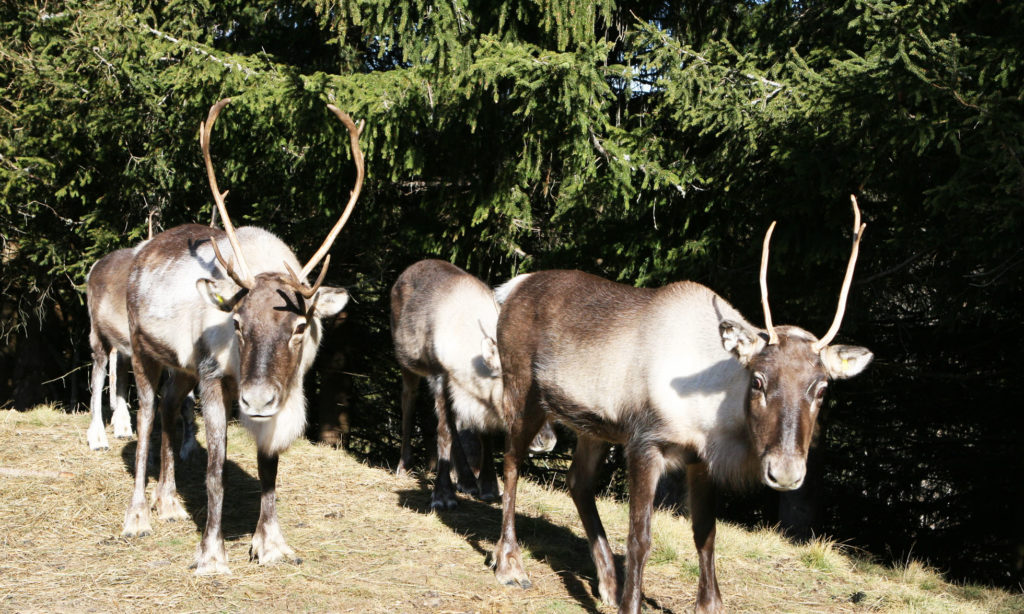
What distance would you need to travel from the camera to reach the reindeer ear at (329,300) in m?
5.64

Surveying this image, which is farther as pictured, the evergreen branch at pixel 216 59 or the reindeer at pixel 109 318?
the evergreen branch at pixel 216 59

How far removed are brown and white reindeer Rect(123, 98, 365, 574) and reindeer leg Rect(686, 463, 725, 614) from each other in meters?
2.43

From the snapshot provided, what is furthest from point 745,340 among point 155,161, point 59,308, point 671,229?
point 59,308

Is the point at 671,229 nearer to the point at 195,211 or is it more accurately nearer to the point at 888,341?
the point at 888,341

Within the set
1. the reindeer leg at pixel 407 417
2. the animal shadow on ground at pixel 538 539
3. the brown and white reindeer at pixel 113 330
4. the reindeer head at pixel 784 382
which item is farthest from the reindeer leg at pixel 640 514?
the brown and white reindeer at pixel 113 330

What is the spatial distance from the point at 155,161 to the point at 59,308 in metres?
6.07

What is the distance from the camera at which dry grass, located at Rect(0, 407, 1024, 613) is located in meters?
5.21

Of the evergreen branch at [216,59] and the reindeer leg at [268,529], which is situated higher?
the evergreen branch at [216,59]

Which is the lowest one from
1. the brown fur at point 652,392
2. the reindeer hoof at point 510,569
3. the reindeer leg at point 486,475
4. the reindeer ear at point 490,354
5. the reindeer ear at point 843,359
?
the reindeer leg at point 486,475

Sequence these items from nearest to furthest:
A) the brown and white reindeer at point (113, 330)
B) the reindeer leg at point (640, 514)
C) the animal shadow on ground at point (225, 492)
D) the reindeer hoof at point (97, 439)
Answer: the reindeer leg at point (640, 514) < the animal shadow on ground at point (225, 492) < the brown and white reindeer at point (113, 330) < the reindeer hoof at point (97, 439)

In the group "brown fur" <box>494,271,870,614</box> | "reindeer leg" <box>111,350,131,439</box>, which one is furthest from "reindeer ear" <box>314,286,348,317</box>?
"reindeer leg" <box>111,350,131,439</box>

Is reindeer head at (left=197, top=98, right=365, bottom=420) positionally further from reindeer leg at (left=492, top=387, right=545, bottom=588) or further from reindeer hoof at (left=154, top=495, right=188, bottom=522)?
reindeer hoof at (left=154, top=495, right=188, bottom=522)

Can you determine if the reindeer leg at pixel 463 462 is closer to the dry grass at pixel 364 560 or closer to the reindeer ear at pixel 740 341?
the dry grass at pixel 364 560

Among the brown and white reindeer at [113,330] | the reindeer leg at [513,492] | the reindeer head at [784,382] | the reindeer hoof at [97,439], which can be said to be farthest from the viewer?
the reindeer hoof at [97,439]
